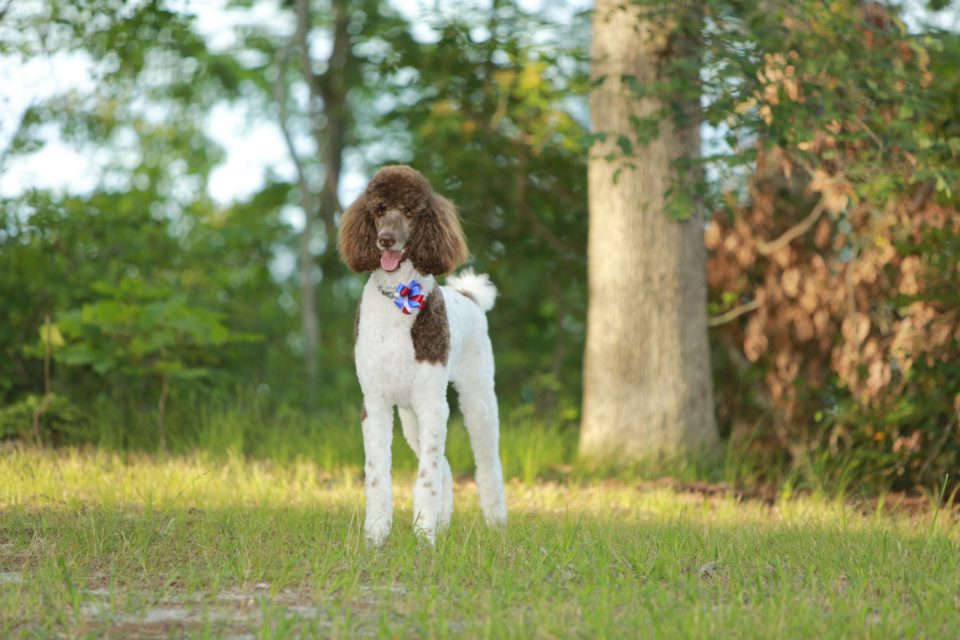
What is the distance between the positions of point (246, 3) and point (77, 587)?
11.7 metres

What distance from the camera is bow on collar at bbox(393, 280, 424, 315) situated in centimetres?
486

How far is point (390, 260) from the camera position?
15.8 ft

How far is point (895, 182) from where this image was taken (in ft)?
23.9

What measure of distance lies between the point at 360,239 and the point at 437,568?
58.2 inches

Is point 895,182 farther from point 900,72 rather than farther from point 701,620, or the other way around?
point 701,620

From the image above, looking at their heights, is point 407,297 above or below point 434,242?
below

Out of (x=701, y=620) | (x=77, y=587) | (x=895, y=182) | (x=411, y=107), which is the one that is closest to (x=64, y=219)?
(x=411, y=107)

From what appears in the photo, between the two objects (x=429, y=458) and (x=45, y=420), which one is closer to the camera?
(x=429, y=458)

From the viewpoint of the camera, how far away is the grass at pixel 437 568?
391 cm

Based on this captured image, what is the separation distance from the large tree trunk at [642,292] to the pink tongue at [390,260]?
384cm

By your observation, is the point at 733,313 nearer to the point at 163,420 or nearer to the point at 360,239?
the point at 163,420

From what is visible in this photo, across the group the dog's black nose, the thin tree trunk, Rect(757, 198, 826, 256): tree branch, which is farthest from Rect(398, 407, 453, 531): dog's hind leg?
Rect(757, 198, 826, 256): tree branch

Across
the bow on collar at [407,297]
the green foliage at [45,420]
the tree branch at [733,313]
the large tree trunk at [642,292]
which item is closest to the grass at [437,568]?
the bow on collar at [407,297]

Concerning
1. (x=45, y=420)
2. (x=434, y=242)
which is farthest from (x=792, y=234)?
(x=45, y=420)
